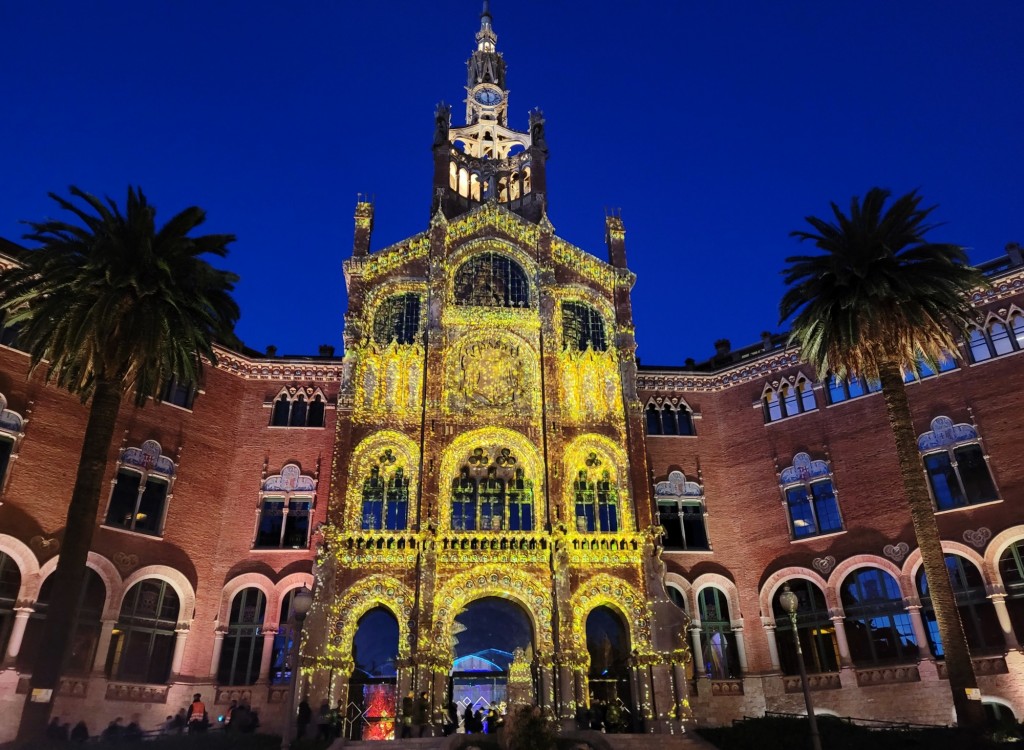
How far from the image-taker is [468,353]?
117 ft

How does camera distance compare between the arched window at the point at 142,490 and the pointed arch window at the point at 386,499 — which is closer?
the arched window at the point at 142,490

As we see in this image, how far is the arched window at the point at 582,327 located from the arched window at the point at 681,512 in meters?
7.51

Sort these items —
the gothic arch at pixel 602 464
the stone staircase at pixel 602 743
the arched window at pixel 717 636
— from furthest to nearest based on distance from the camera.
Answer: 1. the arched window at pixel 717 636
2. the gothic arch at pixel 602 464
3. the stone staircase at pixel 602 743

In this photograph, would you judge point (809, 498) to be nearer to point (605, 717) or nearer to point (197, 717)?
point (605, 717)

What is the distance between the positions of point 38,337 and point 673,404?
92.1ft

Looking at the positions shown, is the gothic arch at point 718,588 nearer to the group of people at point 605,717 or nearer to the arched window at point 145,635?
the group of people at point 605,717

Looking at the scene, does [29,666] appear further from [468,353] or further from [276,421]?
[468,353]

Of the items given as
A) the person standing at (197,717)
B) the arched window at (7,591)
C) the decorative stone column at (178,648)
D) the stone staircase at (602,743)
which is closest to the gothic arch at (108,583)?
the arched window at (7,591)

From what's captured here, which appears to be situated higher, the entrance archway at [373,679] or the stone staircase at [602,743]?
the entrance archway at [373,679]

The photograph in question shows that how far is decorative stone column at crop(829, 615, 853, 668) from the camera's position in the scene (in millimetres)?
31703

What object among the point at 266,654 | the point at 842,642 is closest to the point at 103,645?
the point at 266,654

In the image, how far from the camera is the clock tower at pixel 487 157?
42.6 metres

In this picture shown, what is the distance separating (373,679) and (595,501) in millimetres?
11593

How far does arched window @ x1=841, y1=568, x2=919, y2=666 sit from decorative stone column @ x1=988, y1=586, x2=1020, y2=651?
314 centimetres
